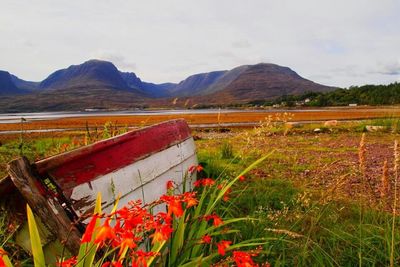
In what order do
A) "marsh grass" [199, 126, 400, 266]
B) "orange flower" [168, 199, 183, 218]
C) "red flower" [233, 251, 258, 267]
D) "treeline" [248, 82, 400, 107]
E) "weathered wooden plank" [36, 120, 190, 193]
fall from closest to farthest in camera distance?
"orange flower" [168, 199, 183, 218] → "red flower" [233, 251, 258, 267] → "weathered wooden plank" [36, 120, 190, 193] → "marsh grass" [199, 126, 400, 266] → "treeline" [248, 82, 400, 107]

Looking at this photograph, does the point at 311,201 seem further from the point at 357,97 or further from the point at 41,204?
the point at 357,97

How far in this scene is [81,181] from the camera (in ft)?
8.45

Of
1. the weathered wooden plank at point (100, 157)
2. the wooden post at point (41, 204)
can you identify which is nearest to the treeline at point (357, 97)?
the weathered wooden plank at point (100, 157)

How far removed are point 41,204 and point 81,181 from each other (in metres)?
0.36

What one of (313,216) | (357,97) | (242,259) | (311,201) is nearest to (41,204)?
(242,259)

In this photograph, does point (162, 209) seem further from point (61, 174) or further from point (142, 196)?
point (61, 174)

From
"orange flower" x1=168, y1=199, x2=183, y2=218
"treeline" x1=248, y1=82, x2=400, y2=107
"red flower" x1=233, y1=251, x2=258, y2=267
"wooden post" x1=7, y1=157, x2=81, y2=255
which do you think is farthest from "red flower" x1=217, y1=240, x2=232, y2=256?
"treeline" x1=248, y1=82, x2=400, y2=107

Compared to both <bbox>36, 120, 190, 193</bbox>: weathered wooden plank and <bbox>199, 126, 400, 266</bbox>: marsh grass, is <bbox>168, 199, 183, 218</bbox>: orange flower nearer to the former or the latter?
<bbox>199, 126, 400, 266</bbox>: marsh grass

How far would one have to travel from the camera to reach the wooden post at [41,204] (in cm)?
221

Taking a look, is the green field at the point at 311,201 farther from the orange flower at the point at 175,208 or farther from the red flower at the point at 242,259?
the orange flower at the point at 175,208

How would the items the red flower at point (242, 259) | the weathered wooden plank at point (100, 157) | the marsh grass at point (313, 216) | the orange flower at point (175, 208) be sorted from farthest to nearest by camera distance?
the marsh grass at point (313, 216), the weathered wooden plank at point (100, 157), the red flower at point (242, 259), the orange flower at point (175, 208)

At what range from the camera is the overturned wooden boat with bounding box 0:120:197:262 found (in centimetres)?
227

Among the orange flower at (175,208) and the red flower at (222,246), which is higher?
the orange flower at (175,208)

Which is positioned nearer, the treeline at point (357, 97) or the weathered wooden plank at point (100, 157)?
the weathered wooden plank at point (100, 157)
